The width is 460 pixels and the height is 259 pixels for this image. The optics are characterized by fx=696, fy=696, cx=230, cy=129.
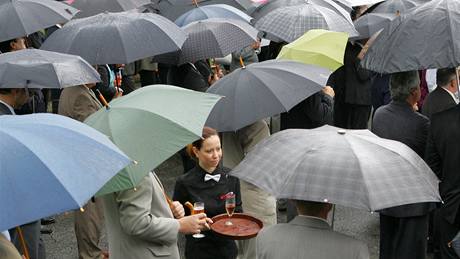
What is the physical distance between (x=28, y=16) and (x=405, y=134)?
4240mm

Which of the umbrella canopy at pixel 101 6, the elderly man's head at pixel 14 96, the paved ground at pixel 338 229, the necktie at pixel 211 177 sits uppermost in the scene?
the umbrella canopy at pixel 101 6

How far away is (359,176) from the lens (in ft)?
10.6

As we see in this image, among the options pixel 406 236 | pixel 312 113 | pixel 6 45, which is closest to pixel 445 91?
pixel 312 113

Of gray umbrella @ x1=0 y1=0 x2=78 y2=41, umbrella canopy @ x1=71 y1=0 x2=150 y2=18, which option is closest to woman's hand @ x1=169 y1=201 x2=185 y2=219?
gray umbrella @ x1=0 y1=0 x2=78 y2=41

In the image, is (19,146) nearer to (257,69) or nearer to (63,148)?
(63,148)

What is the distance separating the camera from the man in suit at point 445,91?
554 centimetres

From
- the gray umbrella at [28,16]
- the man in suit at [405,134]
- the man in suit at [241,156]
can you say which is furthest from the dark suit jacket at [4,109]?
the man in suit at [405,134]

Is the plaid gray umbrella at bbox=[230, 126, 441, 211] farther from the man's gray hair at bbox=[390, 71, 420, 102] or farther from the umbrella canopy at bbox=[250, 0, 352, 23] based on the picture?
the umbrella canopy at bbox=[250, 0, 352, 23]

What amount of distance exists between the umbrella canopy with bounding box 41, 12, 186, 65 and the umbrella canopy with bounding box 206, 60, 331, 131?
118 centimetres

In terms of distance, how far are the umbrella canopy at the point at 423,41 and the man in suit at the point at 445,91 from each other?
2.93 feet

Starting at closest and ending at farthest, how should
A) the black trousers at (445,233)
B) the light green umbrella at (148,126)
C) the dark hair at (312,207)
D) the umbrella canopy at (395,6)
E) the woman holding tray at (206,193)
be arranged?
the dark hair at (312,207) < the light green umbrella at (148,126) < the woman holding tray at (206,193) < the black trousers at (445,233) < the umbrella canopy at (395,6)

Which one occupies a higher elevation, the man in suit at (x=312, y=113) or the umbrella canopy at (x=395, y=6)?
the umbrella canopy at (x=395, y=6)

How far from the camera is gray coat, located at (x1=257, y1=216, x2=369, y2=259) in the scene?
3.25 meters

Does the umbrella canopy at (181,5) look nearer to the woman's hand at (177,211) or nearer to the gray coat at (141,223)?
the woman's hand at (177,211)
